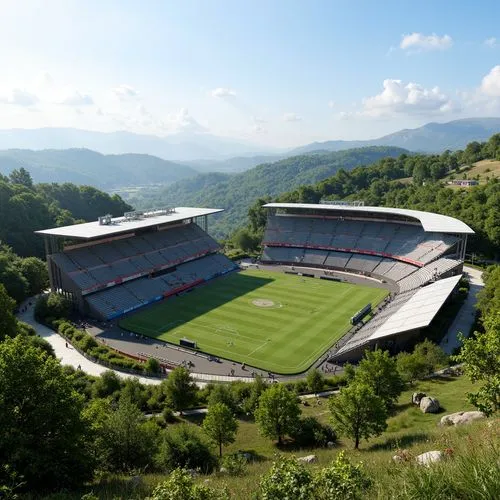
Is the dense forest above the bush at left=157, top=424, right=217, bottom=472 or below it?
above

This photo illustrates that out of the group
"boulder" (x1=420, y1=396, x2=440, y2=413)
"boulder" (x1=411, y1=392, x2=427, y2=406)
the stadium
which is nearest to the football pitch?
the stadium

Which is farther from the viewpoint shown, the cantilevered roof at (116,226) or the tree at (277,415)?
the cantilevered roof at (116,226)

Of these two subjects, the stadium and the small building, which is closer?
the stadium

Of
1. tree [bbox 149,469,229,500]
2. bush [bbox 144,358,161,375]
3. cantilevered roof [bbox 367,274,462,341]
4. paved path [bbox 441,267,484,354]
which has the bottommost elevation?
paved path [bbox 441,267,484,354]

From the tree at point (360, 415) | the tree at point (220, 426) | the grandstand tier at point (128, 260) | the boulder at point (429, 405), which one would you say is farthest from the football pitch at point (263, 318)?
the tree at point (360, 415)

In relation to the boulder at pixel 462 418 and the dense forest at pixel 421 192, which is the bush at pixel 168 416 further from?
the dense forest at pixel 421 192

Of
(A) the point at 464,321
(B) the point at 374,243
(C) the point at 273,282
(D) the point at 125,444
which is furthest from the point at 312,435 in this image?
(B) the point at 374,243

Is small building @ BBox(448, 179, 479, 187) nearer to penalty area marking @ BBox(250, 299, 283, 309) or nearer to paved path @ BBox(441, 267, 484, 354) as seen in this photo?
paved path @ BBox(441, 267, 484, 354)
